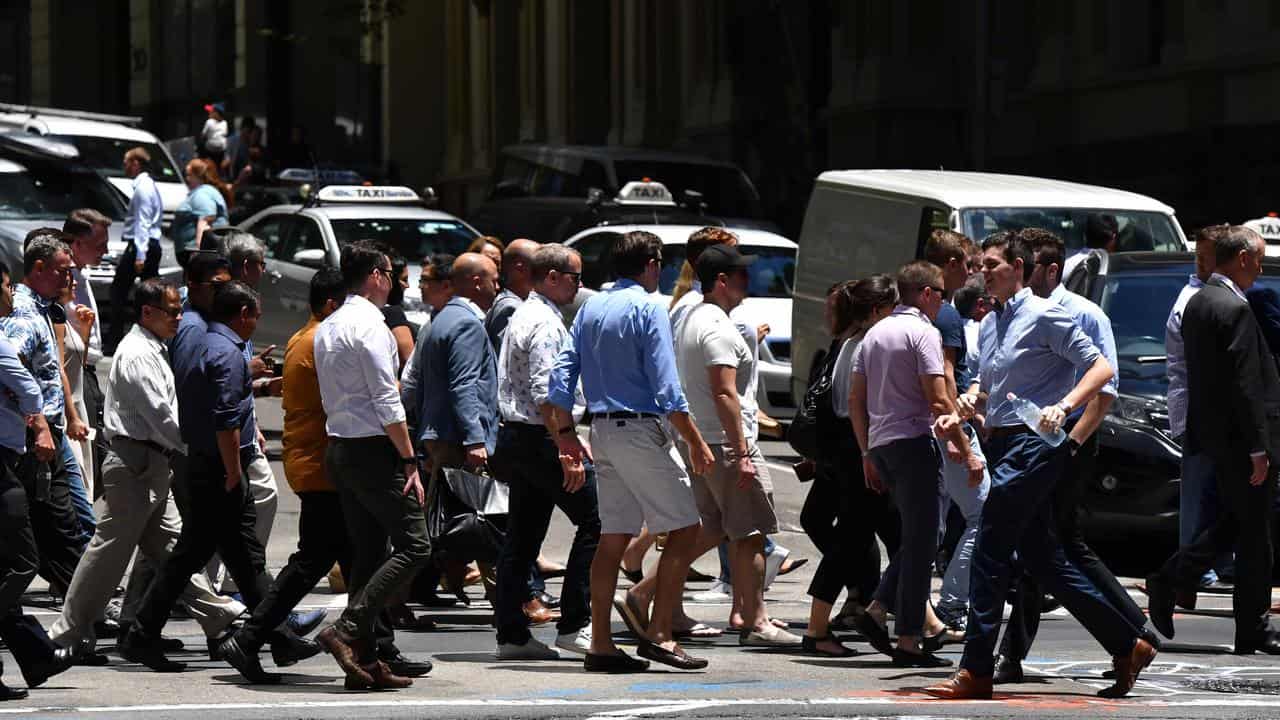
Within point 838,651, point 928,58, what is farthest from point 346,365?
point 928,58

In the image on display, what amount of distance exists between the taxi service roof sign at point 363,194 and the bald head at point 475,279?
9.74m

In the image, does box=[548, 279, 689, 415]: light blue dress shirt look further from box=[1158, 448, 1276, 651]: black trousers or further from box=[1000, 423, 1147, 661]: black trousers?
box=[1158, 448, 1276, 651]: black trousers

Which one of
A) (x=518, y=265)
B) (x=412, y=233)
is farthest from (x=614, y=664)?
(x=412, y=233)

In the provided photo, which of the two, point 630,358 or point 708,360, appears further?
point 708,360

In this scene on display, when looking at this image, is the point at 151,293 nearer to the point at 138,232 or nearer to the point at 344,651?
the point at 344,651

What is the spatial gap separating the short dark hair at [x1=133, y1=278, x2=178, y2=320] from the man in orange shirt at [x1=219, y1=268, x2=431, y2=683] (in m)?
0.78

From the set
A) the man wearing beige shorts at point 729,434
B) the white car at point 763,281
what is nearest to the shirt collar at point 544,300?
the man wearing beige shorts at point 729,434

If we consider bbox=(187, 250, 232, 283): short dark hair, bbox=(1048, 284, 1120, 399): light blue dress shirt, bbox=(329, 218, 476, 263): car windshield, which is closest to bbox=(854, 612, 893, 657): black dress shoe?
bbox=(1048, 284, 1120, 399): light blue dress shirt

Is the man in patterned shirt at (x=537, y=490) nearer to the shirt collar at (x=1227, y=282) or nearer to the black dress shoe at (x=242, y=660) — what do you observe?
the black dress shoe at (x=242, y=660)

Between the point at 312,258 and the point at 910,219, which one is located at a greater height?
the point at 910,219

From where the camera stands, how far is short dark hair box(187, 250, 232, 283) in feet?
30.0

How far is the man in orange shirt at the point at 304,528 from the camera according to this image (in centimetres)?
849

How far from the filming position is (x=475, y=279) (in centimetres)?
1018

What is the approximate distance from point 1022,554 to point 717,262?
1876 millimetres
